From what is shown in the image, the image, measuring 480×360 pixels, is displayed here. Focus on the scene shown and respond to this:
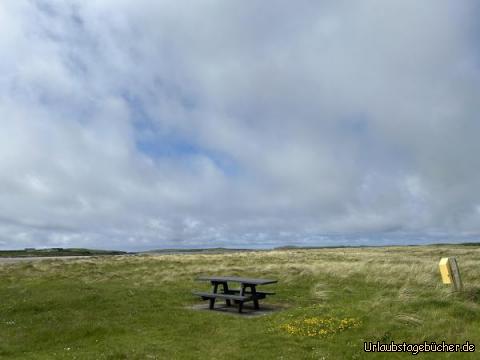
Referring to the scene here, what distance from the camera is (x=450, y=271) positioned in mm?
14195

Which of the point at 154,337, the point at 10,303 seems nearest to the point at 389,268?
the point at 154,337

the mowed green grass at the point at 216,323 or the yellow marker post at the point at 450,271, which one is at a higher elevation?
the yellow marker post at the point at 450,271

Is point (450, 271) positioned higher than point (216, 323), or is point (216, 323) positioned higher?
point (450, 271)

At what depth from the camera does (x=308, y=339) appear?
10.7 metres

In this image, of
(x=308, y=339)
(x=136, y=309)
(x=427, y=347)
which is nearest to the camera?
(x=427, y=347)

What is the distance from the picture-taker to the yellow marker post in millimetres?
13953

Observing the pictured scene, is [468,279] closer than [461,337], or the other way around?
[461,337]

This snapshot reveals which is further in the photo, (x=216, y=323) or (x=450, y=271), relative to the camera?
(x=450, y=271)

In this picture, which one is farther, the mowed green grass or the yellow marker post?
the yellow marker post

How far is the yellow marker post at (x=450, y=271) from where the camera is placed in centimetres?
1395

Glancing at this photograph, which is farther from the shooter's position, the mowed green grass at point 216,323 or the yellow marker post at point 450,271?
the yellow marker post at point 450,271

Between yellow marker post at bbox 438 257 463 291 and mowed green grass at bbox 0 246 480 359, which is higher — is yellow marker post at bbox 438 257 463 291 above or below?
above

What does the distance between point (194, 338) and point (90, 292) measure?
9854 millimetres

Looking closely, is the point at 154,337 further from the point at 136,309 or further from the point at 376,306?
the point at 376,306
